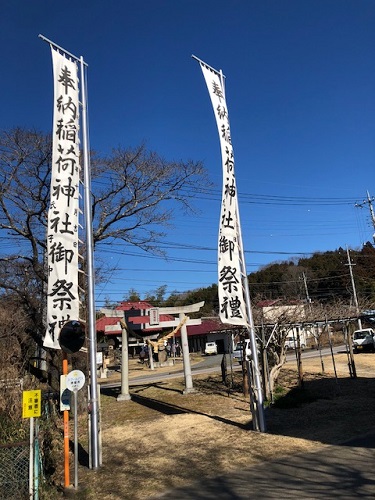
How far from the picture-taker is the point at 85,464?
28.5 feet

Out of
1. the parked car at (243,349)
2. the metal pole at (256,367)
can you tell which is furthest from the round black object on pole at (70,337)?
the parked car at (243,349)

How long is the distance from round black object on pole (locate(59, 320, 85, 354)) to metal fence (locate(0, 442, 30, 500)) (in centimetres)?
176

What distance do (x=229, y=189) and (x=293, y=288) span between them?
4689cm

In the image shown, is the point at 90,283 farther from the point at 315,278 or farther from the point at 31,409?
the point at 315,278

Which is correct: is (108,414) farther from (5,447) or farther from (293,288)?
(293,288)

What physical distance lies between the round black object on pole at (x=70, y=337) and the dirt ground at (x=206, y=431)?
2453 millimetres

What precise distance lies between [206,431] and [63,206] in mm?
6768

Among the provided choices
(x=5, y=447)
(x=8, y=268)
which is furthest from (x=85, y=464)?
(x=8, y=268)

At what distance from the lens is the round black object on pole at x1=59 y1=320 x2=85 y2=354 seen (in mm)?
7586

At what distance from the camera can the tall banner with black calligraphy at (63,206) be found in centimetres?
830

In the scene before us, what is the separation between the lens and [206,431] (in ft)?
34.6

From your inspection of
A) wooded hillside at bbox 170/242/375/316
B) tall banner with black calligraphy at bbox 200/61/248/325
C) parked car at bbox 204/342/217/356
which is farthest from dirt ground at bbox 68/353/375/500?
wooded hillside at bbox 170/242/375/316

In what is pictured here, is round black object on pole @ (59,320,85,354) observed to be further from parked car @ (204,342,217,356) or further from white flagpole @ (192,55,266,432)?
parked car @ (204,342,217,356)

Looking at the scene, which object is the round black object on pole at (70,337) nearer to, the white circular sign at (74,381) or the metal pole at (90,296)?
the white circular sign at (74,381)
